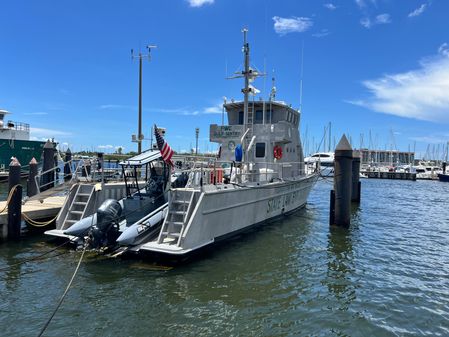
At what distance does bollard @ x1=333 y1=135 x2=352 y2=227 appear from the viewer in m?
13.7

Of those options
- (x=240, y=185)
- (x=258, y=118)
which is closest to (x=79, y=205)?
(x=240, y=185)

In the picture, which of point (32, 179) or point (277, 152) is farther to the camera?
point (32, 179)

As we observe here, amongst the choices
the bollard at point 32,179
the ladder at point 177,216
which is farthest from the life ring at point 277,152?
the bollard at point 32,179

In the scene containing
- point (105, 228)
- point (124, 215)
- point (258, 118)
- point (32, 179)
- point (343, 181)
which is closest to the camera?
point (105, 228)

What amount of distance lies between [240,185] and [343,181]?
4927 mm

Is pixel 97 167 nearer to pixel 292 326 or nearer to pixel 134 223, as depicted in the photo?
pixel 134 223

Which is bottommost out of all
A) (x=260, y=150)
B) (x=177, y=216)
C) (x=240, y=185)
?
(x=177, y=216)

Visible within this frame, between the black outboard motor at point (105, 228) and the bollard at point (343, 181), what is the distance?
8.75 metres

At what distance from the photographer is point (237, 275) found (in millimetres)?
8492

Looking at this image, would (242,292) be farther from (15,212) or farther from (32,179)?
(32,179)

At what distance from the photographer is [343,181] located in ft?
45.1

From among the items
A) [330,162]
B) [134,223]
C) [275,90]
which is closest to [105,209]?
[134,223]

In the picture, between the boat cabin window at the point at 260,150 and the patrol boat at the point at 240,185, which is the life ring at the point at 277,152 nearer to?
the patrol boat at the point at 240,185

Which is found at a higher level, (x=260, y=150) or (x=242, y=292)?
(x=260, y=150)
